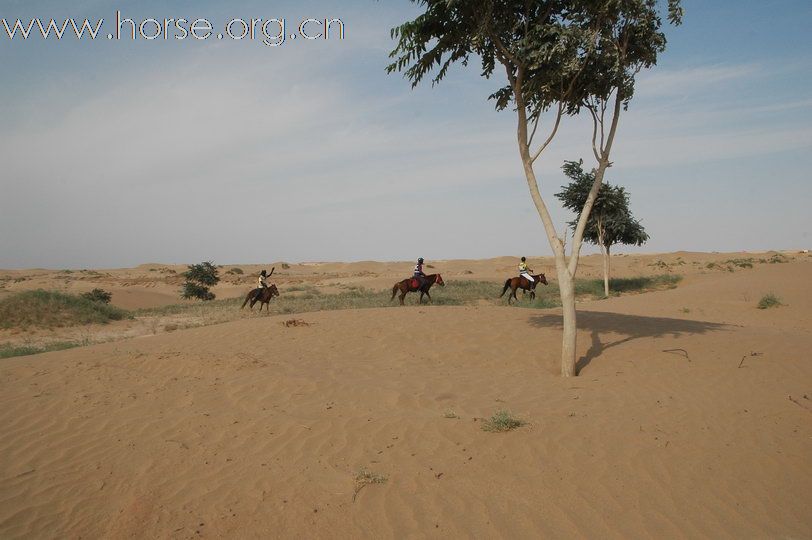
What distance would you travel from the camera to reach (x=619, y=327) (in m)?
12.8

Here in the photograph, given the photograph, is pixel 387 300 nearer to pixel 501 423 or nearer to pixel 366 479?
pixel 501 423

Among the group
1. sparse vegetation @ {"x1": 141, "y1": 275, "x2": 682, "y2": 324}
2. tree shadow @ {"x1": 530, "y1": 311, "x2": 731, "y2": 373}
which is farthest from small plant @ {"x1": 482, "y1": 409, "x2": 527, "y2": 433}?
sparse vegetation @ {"x1": 141, "y1": 275, "x2": 682, "y2": 324}

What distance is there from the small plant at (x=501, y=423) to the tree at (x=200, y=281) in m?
37.2

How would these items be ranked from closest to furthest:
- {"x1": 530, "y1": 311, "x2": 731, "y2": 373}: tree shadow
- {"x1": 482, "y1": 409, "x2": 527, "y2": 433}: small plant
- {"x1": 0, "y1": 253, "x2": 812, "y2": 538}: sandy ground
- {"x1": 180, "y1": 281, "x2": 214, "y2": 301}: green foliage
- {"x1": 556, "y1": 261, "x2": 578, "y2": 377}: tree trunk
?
{"x1": 0, "y1": 253, "x2": 812, "y2": 538}: sandy ground
{"x1": 482, "y1": 409, "x2": 527, "y2": 433}: small plant
{"x1": 556, "y1": 261, "x2": 578, "y2": 377}: tree trunk
{"x1": 530, "y1": 311, "x2": 731, "y2": 373}: tree shadow
{"x1": 180, "y1": 281, "x2": 214, "y2": 301}: green foliage

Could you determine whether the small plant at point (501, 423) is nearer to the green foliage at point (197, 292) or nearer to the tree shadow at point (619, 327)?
the tree shadow at point (619, 327)

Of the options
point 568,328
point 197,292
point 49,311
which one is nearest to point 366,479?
point 568,328

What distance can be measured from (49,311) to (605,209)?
101 ft

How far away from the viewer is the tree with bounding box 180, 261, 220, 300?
131 feet

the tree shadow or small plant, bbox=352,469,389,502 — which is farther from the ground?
the tree shadow

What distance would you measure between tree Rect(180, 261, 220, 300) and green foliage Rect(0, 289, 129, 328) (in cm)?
1397

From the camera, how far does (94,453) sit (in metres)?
6.38

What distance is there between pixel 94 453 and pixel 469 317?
9.92 metres

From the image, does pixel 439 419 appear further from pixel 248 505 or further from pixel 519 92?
pixel 519 92

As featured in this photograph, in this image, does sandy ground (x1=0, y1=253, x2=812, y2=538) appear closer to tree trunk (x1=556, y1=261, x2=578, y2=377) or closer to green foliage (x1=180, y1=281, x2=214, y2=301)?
tree trunk (x1=556, y1=261, x2=578, y2=377)
